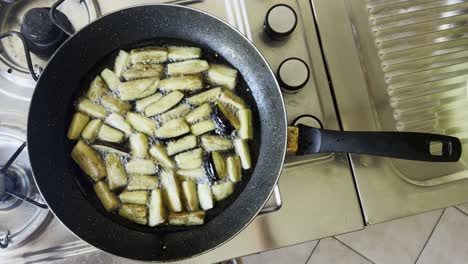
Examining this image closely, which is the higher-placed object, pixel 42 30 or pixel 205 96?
pixel 42 30

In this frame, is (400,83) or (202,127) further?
(400,83)

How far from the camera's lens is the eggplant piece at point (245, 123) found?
2.49 feet

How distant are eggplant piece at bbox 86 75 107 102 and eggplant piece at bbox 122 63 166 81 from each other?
4cm

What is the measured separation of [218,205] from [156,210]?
0.36 feet

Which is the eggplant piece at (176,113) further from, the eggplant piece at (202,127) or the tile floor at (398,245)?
the tile floor at (398,245)

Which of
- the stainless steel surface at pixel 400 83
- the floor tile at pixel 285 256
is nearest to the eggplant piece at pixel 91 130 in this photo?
the stainless steel surface at pixel 400 83

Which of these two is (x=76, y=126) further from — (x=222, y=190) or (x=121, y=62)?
(x=222, y=190)

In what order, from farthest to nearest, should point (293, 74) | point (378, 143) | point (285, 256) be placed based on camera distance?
point (285, 256) → point (293, 74) → point (378, 143)

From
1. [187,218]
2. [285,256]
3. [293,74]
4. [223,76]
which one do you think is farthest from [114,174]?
[285,256]

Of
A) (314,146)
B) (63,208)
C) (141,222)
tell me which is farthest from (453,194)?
(63,208)

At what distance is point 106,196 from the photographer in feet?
2.42

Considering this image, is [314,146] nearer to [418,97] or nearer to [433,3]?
[418,97]

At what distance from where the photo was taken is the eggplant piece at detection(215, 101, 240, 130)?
75cm

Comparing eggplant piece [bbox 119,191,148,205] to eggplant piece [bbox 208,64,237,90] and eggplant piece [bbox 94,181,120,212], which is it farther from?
eggplant piece [bbox 208,64,237,90]
